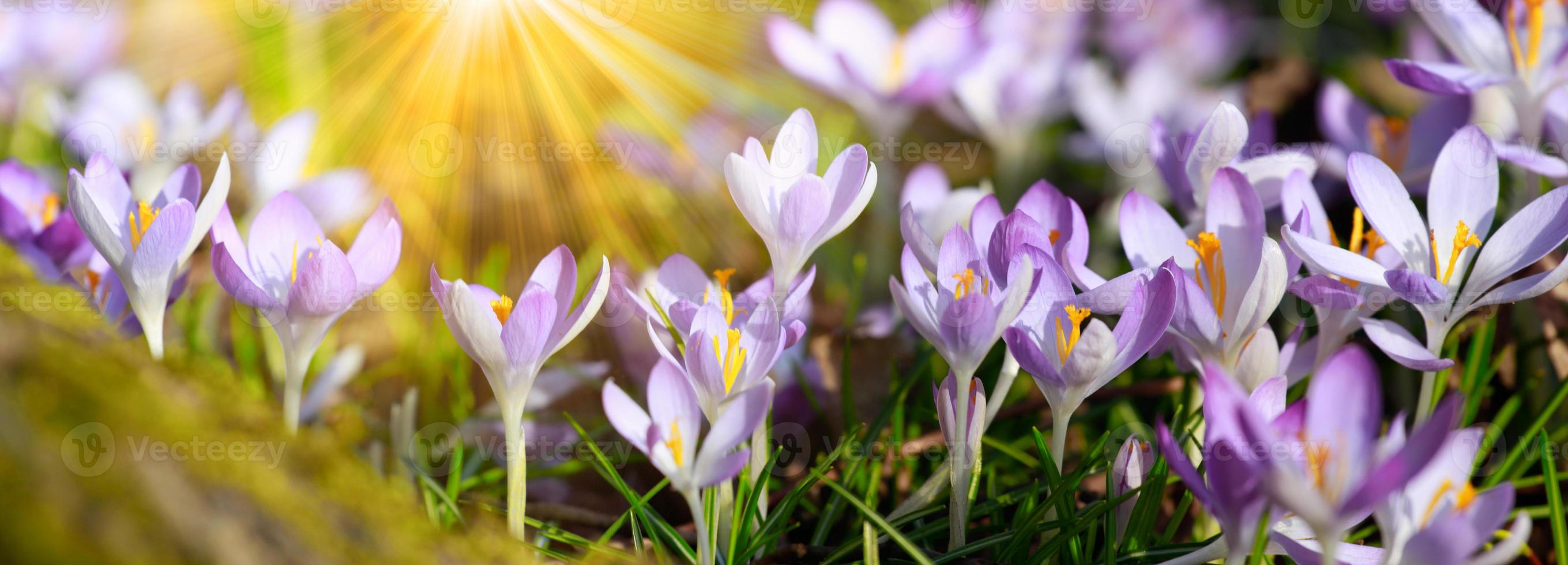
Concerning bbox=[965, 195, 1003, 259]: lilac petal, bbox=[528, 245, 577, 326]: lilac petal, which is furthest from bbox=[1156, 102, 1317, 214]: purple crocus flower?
bbox=[528, 245, 577, 326]: lilac petal

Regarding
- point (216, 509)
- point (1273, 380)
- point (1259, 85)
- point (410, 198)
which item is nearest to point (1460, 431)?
point (1273, 380)

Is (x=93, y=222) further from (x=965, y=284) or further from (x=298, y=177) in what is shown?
(x=965, y=284)

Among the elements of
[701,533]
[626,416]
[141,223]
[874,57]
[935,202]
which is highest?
[874,57]

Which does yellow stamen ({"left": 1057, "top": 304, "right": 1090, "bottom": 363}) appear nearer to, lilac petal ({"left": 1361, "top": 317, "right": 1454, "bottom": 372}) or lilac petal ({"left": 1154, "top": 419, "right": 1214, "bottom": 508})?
lilac petal ({"left": 1154, "top": 419, "right": 1214, "bottom": 508})

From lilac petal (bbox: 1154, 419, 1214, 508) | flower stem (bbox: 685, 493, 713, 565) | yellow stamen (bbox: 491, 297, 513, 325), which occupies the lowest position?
flower stem (bbox: 685, 493, 713, 565)

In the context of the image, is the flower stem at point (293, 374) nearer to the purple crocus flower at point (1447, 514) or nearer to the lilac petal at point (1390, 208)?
the purple crocus flower at point (1447, 514)

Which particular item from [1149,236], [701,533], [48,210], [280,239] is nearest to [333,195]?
[48,210]
